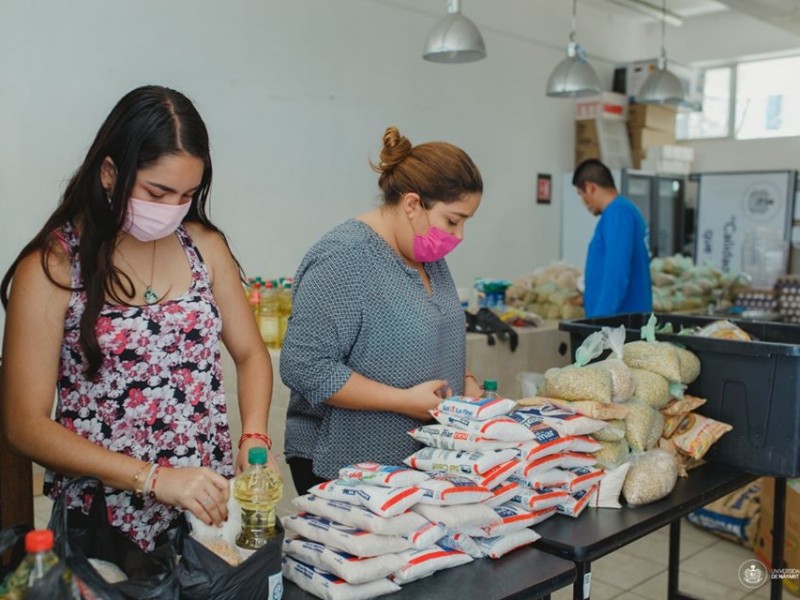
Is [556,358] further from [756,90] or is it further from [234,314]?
[756,90]

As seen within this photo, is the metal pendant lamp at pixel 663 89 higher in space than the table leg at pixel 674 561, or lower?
higher

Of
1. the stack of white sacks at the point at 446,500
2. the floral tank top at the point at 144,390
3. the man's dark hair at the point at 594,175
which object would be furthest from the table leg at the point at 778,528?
the man's dark hair at the point at 594,175

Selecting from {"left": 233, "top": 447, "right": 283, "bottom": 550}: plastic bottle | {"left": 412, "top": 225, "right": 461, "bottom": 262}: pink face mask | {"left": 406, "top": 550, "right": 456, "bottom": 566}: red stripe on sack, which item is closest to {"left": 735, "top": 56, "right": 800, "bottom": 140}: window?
{"left": 412, "top": 225, "right": 461, "bottom": 262}: pink face mask

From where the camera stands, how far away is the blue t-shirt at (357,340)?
189 cm

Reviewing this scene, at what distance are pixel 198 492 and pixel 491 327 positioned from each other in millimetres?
3148

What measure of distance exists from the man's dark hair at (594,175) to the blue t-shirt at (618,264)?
5.1 inches

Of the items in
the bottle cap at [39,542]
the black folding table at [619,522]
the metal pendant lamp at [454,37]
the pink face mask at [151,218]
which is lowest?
the black folding table at [619,522]

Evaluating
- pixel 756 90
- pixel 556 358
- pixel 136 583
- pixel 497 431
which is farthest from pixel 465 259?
pixel 136 583

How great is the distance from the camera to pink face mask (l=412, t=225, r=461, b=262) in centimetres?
197

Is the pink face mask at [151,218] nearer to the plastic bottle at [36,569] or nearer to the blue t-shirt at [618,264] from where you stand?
the plastic bottle at [36,569]

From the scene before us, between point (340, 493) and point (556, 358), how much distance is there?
3.47 meters

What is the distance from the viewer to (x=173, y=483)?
4.58ft

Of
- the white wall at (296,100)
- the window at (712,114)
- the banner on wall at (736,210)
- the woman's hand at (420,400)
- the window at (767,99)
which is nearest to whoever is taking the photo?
the woman's hand at (420,400)

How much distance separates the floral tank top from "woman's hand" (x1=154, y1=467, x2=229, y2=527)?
0.21 metres
